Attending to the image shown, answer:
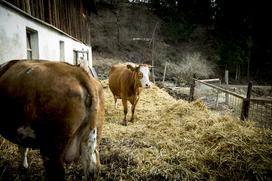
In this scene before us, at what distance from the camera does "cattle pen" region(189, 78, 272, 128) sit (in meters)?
6.32

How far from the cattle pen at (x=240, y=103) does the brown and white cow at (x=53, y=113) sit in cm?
425

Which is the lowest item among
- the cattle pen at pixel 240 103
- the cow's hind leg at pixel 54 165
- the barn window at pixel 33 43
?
the cattle pen at pixel 240 103

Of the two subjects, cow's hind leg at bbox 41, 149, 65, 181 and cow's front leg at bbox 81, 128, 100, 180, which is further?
cow's front leg at bbox 81, 128, 100, 180

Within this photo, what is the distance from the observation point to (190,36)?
3562 cm

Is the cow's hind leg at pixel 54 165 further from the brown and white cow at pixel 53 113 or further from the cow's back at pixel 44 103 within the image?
the cow's back at pixel 44 103

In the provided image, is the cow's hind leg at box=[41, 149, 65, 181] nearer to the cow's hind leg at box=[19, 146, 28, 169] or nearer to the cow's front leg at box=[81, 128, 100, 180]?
the cow's front leg at box=[81, 128, 100, 180]

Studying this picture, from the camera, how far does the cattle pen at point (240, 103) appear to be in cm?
632

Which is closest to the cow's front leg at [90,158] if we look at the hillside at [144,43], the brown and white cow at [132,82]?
the brown and white cow at [132,82]

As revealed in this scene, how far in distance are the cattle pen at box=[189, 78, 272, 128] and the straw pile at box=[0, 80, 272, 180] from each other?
2.04 feet

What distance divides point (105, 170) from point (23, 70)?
1.91 meters

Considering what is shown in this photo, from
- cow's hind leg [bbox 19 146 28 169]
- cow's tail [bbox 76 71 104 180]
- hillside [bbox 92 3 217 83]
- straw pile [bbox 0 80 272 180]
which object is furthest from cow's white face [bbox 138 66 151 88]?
hillside [bbox 92 3 217 83]

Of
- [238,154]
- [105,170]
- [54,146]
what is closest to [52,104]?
[54,146]

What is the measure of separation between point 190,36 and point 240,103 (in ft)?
86.7

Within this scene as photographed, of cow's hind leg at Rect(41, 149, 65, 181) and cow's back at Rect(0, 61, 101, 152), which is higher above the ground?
cow's back at Rect(0, 61, 101, 152)
